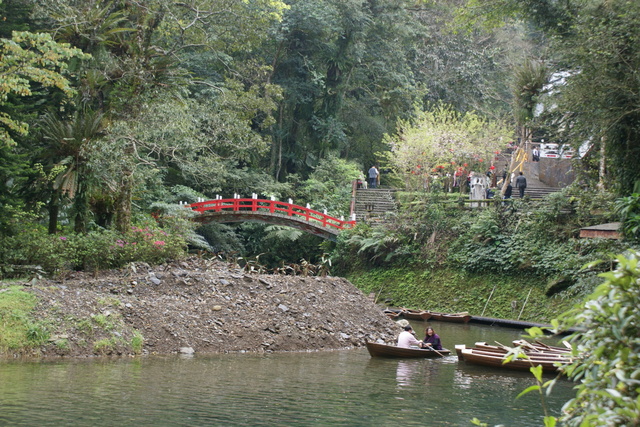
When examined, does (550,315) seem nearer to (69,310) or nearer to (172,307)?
(172,307)

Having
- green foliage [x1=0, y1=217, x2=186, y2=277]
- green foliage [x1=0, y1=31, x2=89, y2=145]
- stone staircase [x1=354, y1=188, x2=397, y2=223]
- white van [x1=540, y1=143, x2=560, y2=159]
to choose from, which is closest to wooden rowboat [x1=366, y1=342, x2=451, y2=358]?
green foliage [x1=0, y1=217, x2=186, y2=277]

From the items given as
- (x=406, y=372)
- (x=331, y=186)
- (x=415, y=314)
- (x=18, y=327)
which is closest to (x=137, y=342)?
(x=18, y=327)

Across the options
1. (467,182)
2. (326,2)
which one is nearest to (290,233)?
(467,182)

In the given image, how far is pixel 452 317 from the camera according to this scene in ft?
81.8

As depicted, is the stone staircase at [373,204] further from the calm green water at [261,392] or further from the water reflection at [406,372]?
the calm green water at [261,392]

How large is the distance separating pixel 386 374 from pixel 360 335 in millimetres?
3899

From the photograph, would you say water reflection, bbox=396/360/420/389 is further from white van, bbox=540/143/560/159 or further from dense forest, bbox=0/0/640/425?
white van, bbox=540/143/560/159

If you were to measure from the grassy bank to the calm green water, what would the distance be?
386 inches

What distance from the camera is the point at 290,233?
1409 inches

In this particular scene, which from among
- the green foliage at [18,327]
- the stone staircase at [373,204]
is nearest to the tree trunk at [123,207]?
the green foliage at [18,327]

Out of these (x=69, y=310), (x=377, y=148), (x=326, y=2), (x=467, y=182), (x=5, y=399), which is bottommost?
(x=5, y=399)

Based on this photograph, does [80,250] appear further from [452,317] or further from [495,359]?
[452,317]

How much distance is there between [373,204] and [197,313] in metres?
20.6

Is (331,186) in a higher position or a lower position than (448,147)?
lower
